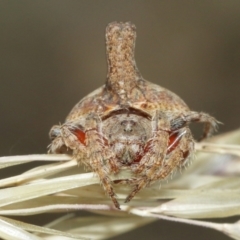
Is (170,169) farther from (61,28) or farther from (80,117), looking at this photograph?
(61,28)

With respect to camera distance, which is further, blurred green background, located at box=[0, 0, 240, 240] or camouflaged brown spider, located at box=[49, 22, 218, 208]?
blurred green background, located at box=[0, 0, 240, 240]

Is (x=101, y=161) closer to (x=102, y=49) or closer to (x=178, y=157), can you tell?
(x=178, y=157)

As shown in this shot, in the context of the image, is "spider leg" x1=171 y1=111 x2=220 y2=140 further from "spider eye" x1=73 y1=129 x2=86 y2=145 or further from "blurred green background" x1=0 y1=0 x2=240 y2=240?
"blurred green background" x1=0 y1=0 x2=240 y2=240

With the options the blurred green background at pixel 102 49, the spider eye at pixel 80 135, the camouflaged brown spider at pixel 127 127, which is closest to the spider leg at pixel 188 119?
the camouflaged brown spider at pixel 127 127

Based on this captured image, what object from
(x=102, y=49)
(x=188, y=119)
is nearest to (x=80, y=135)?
(x=188, y=119)

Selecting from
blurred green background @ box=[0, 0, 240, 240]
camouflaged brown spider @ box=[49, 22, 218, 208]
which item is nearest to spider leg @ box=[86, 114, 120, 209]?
camouflaged brown spider @ box=[49, 22, 218, 208]

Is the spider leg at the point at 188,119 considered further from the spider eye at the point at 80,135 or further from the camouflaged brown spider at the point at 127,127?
the spider eye at the point at 80,135

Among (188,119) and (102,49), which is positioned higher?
(102,49)
